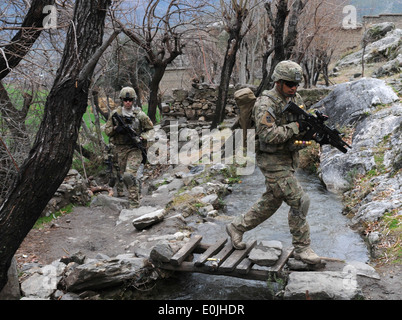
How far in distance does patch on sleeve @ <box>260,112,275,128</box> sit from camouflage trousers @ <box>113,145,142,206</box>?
3712mm

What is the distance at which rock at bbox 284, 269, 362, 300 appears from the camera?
341 centimetres

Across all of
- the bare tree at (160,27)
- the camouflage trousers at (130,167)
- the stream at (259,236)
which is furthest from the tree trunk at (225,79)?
the camouflage trousers at (130,167)

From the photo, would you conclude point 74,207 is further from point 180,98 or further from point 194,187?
point 180,98

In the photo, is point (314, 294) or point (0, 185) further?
point (0, 185)

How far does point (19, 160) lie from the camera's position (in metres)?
6.99

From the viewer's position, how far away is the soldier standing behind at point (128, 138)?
7.07 meters

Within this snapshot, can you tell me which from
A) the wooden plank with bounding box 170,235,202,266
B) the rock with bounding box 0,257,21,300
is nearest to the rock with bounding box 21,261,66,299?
the rock with bounding box 0,257,21,300

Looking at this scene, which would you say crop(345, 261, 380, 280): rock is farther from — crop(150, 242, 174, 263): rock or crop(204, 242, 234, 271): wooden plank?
crop(150, 242, 174, 263): rock

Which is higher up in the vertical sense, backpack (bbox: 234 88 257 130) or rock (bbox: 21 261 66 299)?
backpack (bbox: 234 88 257 130)

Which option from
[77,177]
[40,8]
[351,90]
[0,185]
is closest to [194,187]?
[77,177]

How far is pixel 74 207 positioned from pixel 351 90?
7043 millimetres

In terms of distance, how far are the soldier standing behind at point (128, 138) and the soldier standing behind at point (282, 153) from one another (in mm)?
3342

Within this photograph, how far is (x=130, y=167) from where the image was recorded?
7180 mm

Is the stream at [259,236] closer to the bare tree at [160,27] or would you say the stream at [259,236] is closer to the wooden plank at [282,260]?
the wooden plank at [282,260]
